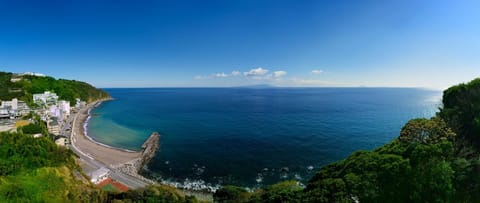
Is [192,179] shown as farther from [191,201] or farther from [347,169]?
[347,169]

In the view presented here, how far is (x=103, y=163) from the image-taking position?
3155 cm

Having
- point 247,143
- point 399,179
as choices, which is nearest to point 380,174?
point 399,179

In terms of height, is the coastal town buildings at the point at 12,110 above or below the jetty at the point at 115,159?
above

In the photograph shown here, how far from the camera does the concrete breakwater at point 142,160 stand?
29297mm

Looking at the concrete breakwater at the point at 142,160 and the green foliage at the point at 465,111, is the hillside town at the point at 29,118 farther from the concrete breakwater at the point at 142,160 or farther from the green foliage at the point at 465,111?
the green foliage at the point at 465,111

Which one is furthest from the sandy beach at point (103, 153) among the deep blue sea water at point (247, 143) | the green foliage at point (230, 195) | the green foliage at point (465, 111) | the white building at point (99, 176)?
the green foliage at point (465, 111)

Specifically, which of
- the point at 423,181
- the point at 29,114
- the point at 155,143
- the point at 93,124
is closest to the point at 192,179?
the point at 155,143

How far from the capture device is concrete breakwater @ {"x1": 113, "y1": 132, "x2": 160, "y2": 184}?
2930 cm

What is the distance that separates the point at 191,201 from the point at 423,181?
1544 centimetres

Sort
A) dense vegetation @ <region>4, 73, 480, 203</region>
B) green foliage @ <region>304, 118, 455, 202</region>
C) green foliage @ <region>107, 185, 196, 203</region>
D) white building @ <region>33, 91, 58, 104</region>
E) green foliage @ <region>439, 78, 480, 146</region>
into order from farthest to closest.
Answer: white building @ <region>33, 91, 58, 104</region>, green foliage @ <region>439, 78, 480, 146</region>, green foliage @ <region>107, 185, 196, 203</region>, dense vegetation @ <region>4, 73, 480, 203</region>, green foliage @ <region>304, 118, 455, 202</region>

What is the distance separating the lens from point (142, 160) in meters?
33.4

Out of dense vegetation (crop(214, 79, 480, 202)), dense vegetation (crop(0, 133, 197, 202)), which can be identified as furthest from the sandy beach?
dense vegetation (crop(214, 79, 480, 202))

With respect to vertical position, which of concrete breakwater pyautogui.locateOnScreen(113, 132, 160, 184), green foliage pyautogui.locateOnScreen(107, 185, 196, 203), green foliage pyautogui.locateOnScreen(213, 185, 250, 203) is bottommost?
concrete breakwater pyautogui.locateOnScreen(113, 132, 160, 184)

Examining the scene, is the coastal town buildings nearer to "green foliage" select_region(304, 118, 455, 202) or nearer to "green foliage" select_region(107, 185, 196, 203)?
"green foliage" select_region(107, 185, 196, 203)
